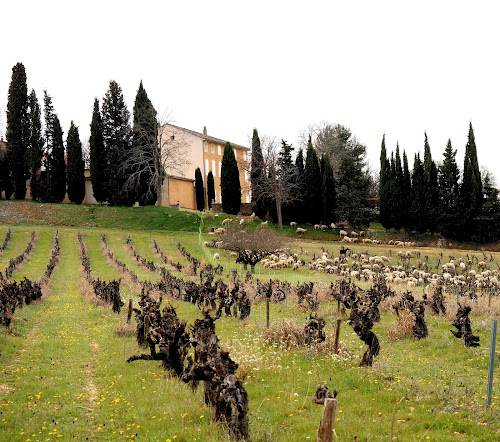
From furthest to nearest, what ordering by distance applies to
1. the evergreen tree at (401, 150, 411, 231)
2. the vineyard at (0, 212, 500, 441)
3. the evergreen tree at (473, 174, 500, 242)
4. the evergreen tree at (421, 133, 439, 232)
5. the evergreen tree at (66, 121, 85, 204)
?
the evergreen tree at (66, 121, 85, 204) < the evergreen tree at (401, 150, 411, 231) < the evergreen tree at (421, 133, 439, 232) < the evergreen tree at (473, 174, 500, 242) < the vineyard at (0, 212, 500, 441)

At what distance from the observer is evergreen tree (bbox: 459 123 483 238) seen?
4208cm

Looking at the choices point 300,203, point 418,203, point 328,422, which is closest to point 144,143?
point 300,203

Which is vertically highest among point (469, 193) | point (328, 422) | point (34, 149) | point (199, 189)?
point (34, 149)

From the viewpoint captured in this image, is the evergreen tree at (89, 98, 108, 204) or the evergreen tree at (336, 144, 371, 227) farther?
the evergreen tree at (89, 98, 108, 204)

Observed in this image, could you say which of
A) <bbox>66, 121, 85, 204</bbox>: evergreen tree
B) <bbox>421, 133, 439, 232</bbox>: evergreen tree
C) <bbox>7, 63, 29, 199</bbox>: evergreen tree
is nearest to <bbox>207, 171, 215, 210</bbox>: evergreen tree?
<bbox>66, 121, 85, 204</bbox>: evergreen tree

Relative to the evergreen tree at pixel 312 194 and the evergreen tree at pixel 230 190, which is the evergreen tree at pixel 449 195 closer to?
the evergreen tree at pixel 312 194

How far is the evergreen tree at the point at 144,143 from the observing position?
171 ft

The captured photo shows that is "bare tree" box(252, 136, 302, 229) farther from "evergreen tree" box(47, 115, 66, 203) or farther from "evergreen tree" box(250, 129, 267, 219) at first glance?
"evergreen tree" box(47, 115, 66, 203)

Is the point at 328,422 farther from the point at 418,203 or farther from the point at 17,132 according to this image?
the point at 17,132

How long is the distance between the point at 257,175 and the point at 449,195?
21.3m

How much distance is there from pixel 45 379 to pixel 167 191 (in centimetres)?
4969

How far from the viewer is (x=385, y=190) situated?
47.5 m

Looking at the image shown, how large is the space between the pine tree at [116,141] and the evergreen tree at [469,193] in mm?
34235

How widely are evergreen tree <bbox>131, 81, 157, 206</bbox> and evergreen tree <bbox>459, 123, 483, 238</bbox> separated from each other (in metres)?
31.4
